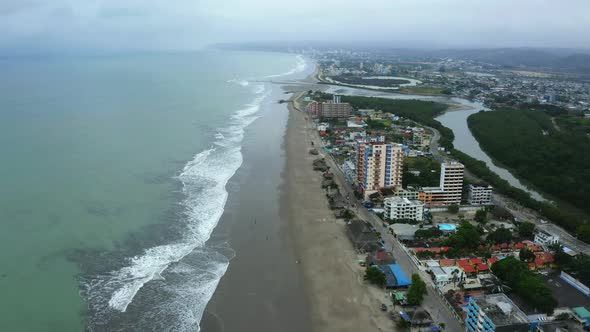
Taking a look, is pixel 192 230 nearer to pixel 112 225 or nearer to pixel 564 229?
pixel 112 225

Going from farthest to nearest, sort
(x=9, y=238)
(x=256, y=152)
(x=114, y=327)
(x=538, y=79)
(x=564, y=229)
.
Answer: (x=538, y=79), (x=256, y=152), (x=564, y=229), (x=9, y=238), (x=114, y=327)

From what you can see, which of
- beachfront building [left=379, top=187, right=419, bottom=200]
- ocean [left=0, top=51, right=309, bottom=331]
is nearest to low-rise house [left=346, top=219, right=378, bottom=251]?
beachfront building [left=379, top=187, right=419, bottom=200]

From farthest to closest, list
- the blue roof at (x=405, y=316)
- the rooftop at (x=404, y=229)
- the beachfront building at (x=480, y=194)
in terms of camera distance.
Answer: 1. the beachfront building at (x=480, y=194)
2. the rooftop at (x=404, y=229)
3. the blue roof at (x=405, y=316)

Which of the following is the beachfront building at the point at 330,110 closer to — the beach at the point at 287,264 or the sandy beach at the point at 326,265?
the beach at the point at 287,264

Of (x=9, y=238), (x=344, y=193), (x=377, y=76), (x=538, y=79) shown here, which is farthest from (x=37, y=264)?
(x=538, y=79)

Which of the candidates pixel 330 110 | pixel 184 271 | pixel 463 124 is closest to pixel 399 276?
pixel 184 271

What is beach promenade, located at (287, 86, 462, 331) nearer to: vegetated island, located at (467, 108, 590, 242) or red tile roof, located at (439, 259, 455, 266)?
red tile roof, located at (439, 259, 455, 266)

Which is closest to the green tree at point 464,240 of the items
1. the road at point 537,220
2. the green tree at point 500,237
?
the green tree at point 500,237
